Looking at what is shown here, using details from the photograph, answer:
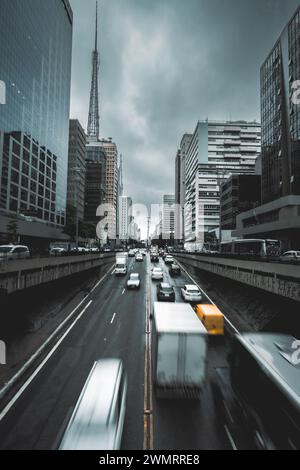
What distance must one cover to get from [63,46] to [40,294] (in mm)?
129838

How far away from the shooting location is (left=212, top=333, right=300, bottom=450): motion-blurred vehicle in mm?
6789

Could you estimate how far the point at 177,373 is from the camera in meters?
9.70

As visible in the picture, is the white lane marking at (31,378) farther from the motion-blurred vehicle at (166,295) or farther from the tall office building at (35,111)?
the tall office building at (35,111)

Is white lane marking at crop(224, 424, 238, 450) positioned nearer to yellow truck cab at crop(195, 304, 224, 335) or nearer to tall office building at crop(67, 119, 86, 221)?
yellow truck cab at crop(195, 304, 224, 335)

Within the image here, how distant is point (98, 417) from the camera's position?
7.16 m

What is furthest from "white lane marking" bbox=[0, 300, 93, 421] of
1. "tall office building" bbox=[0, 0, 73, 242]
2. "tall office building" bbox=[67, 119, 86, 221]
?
"tall office building" bbox=[67, 119, 86, 221]

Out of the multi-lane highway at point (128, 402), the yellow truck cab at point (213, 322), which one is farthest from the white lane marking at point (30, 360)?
the yellow truck cab at point (213, 322)

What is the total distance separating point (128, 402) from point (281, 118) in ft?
229

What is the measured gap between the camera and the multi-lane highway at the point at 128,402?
8516mm

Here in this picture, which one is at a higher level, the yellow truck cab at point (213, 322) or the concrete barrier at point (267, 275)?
the concrete barrier at point (267, 275)

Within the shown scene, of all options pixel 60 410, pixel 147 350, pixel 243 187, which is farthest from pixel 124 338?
pixel 243 187

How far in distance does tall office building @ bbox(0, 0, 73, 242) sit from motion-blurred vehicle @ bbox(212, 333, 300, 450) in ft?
180

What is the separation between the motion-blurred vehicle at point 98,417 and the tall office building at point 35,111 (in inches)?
2126
